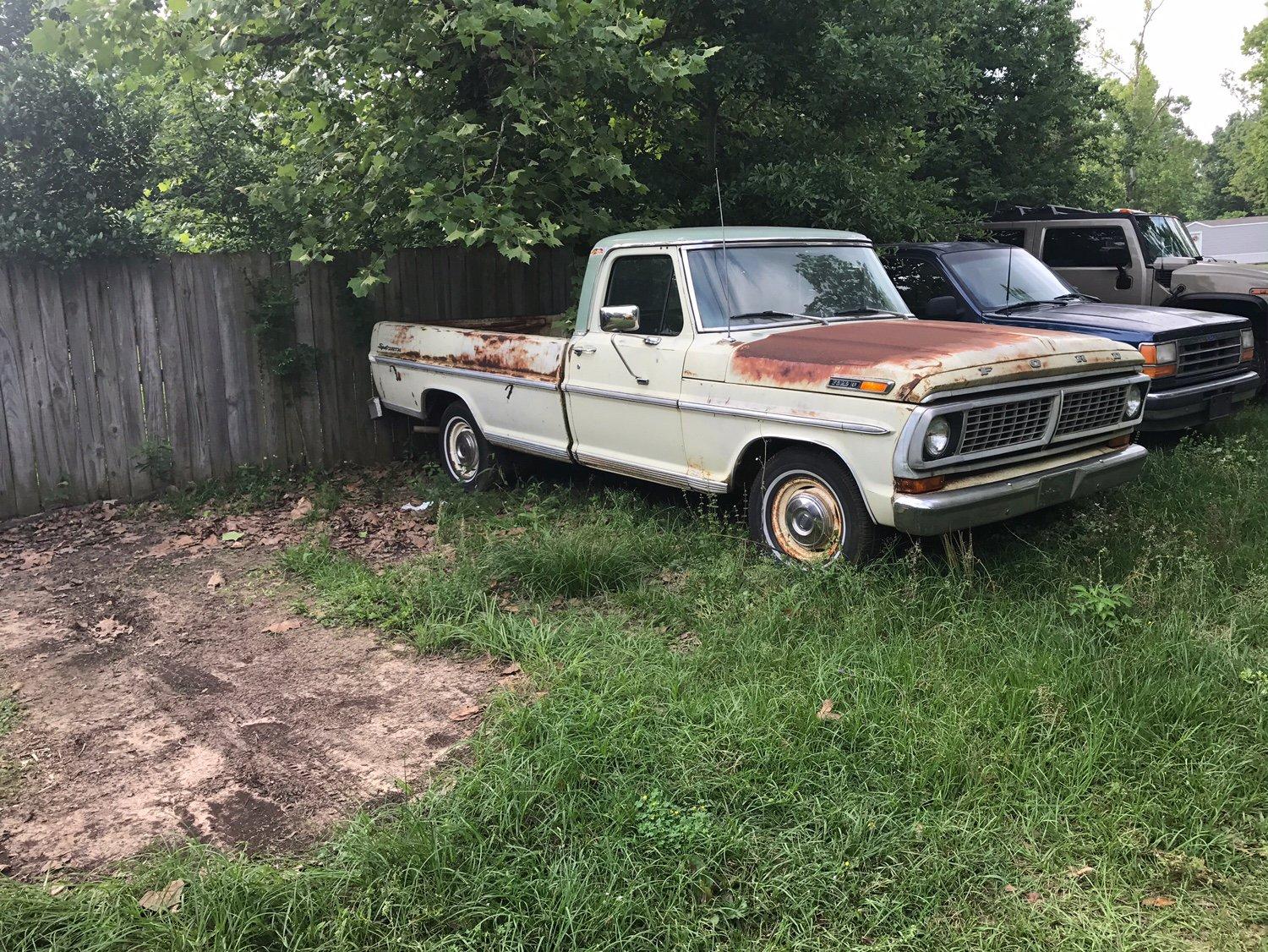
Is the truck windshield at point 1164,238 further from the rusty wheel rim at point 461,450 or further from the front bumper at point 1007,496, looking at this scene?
the rusty wheel rim at point 461,450

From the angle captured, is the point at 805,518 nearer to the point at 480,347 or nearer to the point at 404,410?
the point at 480,347

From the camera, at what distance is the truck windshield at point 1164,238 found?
10.2 m

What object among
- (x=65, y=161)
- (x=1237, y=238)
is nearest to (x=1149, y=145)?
(x=1237, y=238)

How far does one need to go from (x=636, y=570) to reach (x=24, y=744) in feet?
9.85

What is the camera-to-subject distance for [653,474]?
6.46 meters

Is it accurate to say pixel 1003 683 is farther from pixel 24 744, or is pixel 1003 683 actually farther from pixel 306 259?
pixel 306 259

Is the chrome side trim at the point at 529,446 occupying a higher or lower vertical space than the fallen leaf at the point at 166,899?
higher

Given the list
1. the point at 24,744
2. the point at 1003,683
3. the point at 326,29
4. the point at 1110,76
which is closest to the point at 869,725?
the point at 1003,683

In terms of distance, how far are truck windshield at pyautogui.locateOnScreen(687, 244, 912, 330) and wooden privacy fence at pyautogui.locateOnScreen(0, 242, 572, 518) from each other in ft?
13.1

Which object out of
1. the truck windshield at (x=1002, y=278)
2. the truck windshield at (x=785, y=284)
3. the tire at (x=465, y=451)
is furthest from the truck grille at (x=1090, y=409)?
the tire at (x=465, y=451)

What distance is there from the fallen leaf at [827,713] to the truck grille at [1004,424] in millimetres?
1652

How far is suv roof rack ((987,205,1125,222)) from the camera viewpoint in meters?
10.5

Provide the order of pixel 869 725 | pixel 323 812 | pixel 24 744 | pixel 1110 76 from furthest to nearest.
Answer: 1. pixel 1110 76
2. pixel 24 744
3. pixel 869 725
4. pixel 323 812

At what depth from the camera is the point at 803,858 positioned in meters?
3.24
